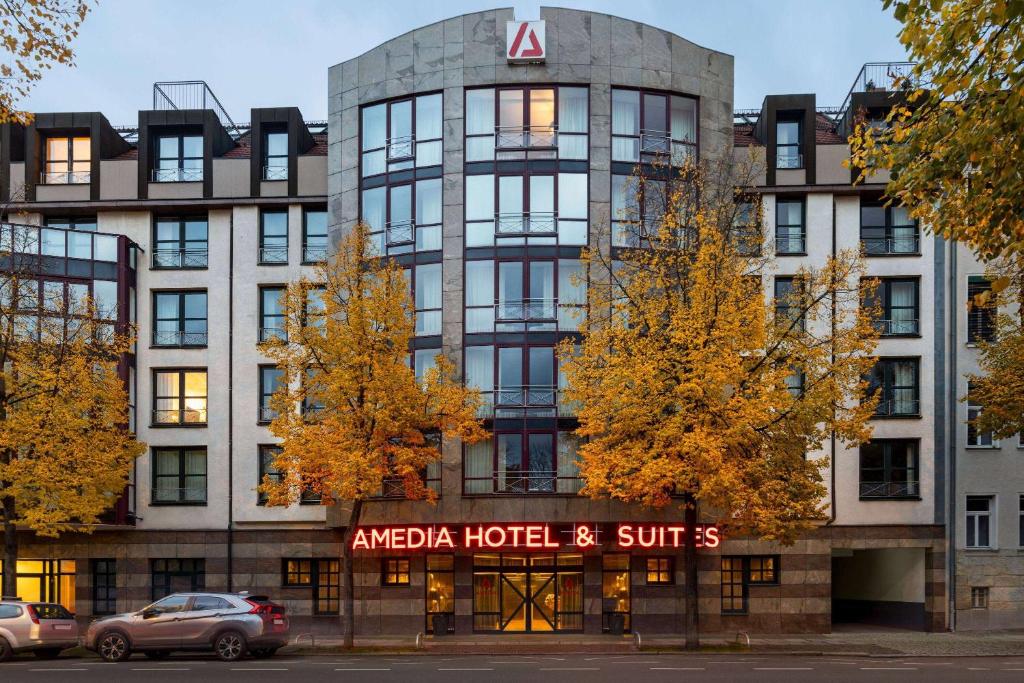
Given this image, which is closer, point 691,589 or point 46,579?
point 691,589

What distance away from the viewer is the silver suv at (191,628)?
24.6 metres

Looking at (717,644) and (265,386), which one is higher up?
(265,386)

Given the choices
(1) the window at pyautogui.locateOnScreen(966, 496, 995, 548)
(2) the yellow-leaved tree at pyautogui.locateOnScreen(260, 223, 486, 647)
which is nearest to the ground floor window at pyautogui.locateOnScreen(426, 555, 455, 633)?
(2) the yellow-leaved tree at pyautogui.locateOnScreen(260, 223, 486, 647)

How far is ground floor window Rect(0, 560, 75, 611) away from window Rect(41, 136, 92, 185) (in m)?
13.9

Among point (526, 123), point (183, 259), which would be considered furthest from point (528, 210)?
point (183, 259)

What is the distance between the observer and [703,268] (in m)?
26.4

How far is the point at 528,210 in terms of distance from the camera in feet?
106

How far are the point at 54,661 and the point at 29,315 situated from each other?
36.3ft

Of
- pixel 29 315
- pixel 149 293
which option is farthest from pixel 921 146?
pixel 149 293

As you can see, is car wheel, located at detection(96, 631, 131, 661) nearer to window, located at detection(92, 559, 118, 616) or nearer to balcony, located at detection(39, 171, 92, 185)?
window, located at detection(92, 559, 118, 616)

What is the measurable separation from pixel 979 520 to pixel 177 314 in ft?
96.3

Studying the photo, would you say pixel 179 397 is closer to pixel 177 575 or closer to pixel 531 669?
pixel 177 575

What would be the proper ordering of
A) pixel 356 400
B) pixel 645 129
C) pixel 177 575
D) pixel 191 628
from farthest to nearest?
pixel 177 575
pixel 645 129
pixel 356 400
pixel 191 628

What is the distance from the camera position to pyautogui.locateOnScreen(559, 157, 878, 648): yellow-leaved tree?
25.3 m
